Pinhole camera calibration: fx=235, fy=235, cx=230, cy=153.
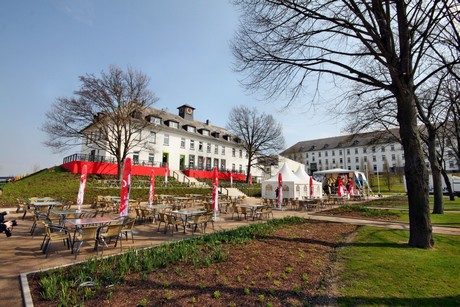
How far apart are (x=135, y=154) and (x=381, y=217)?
2869 cm

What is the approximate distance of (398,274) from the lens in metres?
5.06

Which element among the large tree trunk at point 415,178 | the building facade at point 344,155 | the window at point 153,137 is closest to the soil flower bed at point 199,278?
the large tree trunk at point 415,178

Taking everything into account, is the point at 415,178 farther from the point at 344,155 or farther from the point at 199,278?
A: the point at 344,155

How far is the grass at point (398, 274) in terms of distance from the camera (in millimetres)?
4027

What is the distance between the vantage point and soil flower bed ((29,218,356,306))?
3830 millimetres

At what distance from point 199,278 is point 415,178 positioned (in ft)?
22.7

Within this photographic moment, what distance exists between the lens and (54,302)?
3734mm

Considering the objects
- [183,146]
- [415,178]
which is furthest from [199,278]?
[183,146]

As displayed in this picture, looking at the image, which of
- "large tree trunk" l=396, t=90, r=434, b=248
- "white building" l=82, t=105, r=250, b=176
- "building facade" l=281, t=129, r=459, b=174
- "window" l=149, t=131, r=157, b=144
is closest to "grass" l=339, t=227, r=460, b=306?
"large tree trunk" l=396, t=90, r=434, b=248

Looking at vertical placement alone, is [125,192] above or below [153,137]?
below

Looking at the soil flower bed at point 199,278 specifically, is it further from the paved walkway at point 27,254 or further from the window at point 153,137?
the window at point 153,137

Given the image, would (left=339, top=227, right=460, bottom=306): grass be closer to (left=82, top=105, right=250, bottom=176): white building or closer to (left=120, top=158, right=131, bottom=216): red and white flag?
(left=120, top=158, right=131, bottom=216): red and white flag

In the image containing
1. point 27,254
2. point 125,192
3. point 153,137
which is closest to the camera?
point 27,254

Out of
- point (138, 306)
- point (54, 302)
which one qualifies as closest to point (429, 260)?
point (138, 306)
